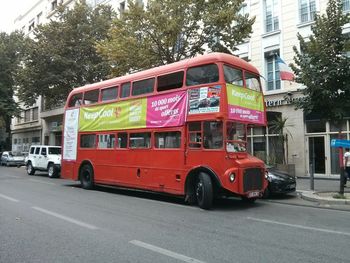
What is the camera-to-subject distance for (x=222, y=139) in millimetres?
11500

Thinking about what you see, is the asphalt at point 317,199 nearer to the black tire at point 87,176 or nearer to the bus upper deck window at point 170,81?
the bus upper deck window at point 170,81

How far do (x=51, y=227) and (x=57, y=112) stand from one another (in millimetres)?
37652

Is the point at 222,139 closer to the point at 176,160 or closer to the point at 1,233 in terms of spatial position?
the point at 176,160

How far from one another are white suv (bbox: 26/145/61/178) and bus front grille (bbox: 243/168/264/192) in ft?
48.9

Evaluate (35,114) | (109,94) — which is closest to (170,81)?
(109,94)

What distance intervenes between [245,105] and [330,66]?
3552mm

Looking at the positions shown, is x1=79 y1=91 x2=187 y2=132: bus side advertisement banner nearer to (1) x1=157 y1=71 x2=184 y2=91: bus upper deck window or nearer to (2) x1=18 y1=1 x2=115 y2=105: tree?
(1) x1=157 y1=71 x2=184 y2=91: bus upper deck window

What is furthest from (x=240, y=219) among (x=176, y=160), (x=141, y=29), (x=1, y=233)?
(x=141, y=29)

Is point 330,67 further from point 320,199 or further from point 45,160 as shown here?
point 45,160

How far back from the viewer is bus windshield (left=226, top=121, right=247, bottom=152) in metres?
11.6

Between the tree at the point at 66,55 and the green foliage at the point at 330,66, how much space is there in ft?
52.9

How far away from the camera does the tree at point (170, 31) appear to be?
18812mm

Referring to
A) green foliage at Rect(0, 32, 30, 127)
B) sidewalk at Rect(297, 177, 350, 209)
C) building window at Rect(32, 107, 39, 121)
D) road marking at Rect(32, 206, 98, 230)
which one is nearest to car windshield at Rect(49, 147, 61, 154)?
sidewalk at Rect(297, 177, 350, 209)

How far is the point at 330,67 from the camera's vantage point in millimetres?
13594
